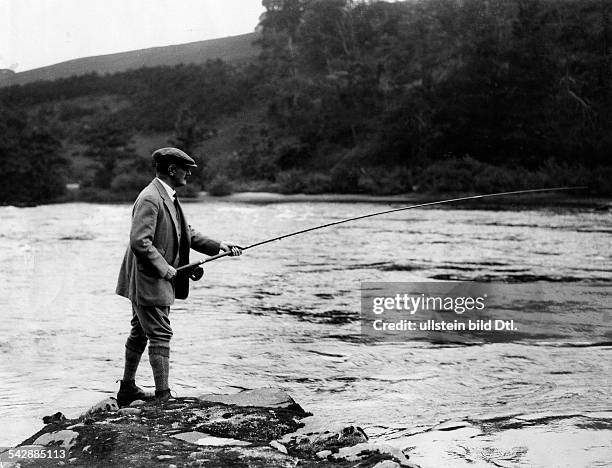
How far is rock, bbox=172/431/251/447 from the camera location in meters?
3.74

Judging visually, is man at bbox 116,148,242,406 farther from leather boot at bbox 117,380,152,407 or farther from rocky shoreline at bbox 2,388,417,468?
rocky shoreline at bbox 2,388,417,468

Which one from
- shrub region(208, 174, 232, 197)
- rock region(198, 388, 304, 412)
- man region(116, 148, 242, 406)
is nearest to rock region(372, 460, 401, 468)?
rock region(198, 388, 304, 412)

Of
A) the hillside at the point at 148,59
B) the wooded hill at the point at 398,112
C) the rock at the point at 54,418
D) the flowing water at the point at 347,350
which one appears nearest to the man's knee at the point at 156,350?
the rock at the point at 54,418

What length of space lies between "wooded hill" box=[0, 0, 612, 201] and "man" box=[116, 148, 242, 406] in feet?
90.2

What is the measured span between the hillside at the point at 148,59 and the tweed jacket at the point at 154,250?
180 feet

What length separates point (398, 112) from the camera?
40000 millimetres

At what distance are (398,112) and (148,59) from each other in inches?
1107

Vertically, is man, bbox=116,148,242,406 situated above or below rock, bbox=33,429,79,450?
above

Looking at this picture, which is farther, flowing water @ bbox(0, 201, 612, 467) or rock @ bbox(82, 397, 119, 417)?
flowing water @ bbox(0, 201, 612, 467)

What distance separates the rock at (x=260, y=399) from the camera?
459 centimetres

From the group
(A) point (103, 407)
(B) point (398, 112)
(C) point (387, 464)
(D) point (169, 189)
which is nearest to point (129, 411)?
(A) point (103, 407)

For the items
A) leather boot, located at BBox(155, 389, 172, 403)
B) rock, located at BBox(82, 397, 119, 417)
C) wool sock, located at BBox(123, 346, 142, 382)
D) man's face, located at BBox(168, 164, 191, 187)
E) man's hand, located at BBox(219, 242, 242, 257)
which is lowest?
rock, located at BBox(82, 397, 119, 417)

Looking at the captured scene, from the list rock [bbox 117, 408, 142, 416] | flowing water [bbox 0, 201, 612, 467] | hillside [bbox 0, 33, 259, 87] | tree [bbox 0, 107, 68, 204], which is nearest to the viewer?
rock [bbox 117, 408, 142, 416]

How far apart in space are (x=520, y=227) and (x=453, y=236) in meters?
2.47
